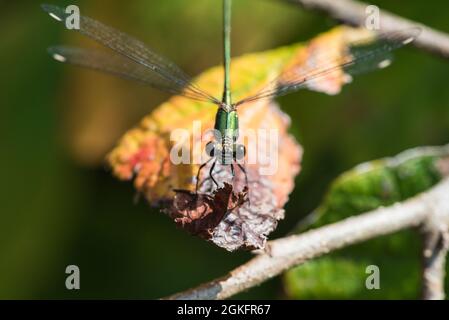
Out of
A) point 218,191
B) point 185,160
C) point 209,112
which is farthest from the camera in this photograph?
point 209,112

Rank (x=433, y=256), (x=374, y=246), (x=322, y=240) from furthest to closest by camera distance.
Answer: (x=374, y=246)
(x=433, y=256)
(x=322, y=240)

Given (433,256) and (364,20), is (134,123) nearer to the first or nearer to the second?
(364,20)

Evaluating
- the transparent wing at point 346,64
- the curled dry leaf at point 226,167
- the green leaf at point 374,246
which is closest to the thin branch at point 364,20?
the transparent wing at point 346,64

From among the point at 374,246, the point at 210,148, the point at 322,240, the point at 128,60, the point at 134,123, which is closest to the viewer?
the point at 322,240

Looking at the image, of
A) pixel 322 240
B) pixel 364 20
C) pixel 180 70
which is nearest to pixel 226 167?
pixel 322 240
